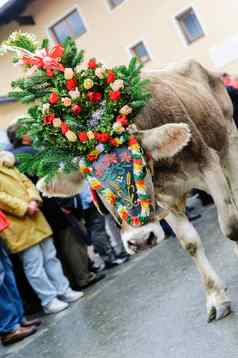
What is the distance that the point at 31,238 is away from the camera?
8227 millimetres

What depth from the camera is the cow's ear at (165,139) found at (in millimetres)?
5086

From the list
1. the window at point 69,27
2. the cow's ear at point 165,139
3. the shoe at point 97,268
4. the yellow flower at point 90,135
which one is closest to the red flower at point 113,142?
the yellow flower at point 90,135

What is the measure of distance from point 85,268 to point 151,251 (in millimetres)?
1084

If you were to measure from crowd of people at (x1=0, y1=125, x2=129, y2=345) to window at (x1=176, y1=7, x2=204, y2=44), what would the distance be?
2270 centimetres

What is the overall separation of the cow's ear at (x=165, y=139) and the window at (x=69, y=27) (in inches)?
1167

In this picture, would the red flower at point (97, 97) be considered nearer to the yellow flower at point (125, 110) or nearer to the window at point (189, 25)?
the yellow flower at point (125, 110)

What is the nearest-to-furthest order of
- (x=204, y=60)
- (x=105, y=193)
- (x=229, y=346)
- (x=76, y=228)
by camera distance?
(x=229, y=346), (x=105, y=193), (x=76, y=228), (x=204, y=60)

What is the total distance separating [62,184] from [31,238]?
261 centimetres

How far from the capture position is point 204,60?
1231 inches

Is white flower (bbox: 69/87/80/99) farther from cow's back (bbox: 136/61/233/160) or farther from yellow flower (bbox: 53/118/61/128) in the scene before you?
cow's back (bbox: 136/61/233/160)

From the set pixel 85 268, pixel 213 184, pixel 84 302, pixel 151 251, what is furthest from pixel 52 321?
pixel 213 184

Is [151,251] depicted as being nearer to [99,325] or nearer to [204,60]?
[99,325]

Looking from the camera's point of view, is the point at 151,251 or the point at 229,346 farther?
the point at 151,251

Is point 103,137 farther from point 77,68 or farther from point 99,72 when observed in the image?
point 77,68
